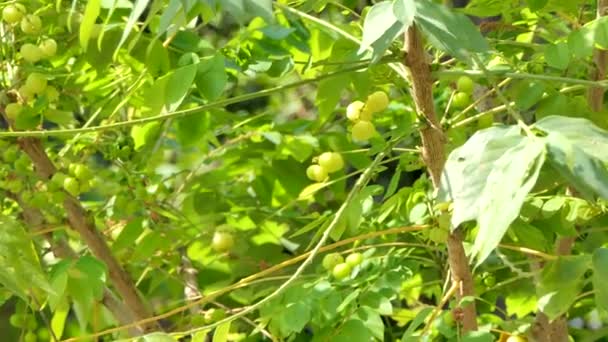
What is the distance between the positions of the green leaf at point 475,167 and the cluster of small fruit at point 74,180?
0.68 m

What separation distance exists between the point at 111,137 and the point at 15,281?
537mm

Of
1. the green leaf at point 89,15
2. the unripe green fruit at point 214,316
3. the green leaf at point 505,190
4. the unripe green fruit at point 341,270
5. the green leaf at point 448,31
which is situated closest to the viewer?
the green leaf at point 505,190

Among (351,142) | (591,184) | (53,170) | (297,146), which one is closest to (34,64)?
(53,170)

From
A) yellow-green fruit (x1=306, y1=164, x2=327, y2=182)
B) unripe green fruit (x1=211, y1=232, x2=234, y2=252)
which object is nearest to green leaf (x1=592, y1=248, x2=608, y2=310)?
yellow-green fruit (x1=306, y1=164, x2=327, y2=182)

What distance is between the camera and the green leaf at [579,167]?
31.6 inches

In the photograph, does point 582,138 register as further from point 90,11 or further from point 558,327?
point 558,327

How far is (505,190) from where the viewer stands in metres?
0.79

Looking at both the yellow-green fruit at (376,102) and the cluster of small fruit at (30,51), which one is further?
the cluster of small fruit at (30,51)

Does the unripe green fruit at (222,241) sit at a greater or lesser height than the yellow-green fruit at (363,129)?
lesser

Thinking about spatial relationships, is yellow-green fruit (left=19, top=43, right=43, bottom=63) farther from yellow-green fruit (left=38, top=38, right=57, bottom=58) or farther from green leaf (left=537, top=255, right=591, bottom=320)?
green leaf (left=537, top=255, right=591, bottom=320)

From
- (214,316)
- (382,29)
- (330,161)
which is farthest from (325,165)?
(382,29)

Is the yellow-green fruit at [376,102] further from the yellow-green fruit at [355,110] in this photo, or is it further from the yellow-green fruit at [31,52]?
the yellow-green fruit at [31,52]

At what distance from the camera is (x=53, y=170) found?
151 centimetres

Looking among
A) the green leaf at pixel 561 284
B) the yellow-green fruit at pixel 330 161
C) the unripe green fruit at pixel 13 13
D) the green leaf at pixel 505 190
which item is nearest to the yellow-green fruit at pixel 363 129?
the yellow-green fruit at pixel 330 161
